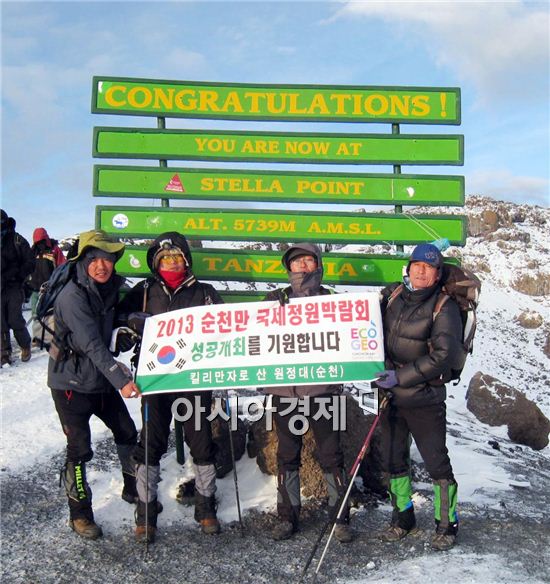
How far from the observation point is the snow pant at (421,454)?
5.38 metres

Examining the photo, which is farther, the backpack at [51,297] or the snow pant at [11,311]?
the snow pant at [11,311]

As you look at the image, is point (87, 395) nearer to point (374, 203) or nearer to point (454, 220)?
point (374, 203)

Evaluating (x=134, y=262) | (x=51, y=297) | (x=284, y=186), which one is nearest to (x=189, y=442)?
(x=51, y=297)

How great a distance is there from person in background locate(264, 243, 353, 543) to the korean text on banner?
20cm

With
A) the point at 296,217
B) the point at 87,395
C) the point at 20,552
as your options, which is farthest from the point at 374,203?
the point at 20,552

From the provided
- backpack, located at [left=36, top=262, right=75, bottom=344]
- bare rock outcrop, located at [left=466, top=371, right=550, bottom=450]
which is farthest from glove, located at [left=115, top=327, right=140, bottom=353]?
bare rock outcrop, located at [left=466, top=371, right=550, bottom=450]

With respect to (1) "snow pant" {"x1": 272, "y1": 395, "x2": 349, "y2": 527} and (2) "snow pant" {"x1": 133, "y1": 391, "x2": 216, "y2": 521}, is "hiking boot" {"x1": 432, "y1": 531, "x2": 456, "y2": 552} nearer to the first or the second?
(1) "snow pant" {"x1": 272, "y1": 395, "x2": 349, "y2": 527}

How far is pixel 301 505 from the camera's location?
247 inches

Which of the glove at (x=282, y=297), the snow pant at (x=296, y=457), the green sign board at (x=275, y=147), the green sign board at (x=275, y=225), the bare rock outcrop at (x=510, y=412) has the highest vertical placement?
the green sign board at (x=275, y=147)

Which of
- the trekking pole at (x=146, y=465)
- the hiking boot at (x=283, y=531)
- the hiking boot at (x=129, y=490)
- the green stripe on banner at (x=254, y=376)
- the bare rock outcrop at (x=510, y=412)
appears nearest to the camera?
the trekking pole at (x=146, y=465)

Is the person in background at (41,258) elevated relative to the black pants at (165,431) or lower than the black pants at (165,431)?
elevated

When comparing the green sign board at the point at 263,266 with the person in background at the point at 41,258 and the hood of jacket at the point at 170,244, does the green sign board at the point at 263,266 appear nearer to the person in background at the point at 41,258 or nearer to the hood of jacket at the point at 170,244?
the hood of jacket at the point at 170,244

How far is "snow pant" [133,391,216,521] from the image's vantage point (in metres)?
5.62

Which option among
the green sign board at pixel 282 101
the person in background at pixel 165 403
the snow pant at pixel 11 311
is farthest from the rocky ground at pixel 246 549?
the snow pant at pixel 11 311
